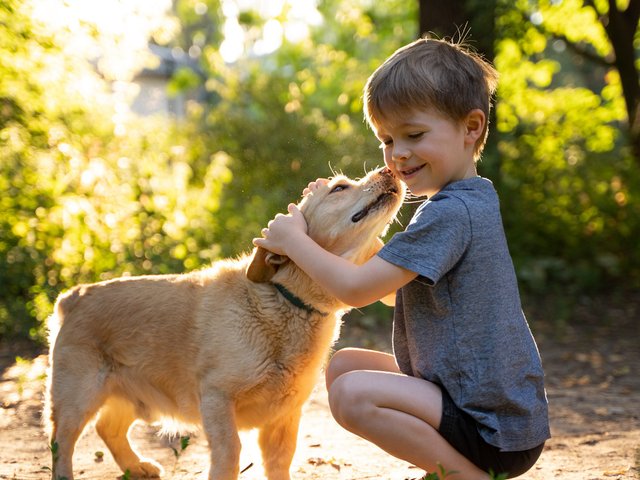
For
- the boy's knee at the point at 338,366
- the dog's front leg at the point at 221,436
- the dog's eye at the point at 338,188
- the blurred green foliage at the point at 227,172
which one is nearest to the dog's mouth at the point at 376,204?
the dog's eye at the point at 338,188

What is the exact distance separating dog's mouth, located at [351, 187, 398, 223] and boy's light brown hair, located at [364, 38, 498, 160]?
1.09ft

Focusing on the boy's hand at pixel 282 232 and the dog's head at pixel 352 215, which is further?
the dog's head at pixel 352 215

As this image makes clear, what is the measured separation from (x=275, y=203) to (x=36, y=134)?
3.12m

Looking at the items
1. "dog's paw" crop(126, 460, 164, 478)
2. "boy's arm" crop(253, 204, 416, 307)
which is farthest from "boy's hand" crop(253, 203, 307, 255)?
"dog's paw" crop(126, 460, 164, 478)

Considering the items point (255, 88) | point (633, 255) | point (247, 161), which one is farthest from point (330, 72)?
point (633, 255)

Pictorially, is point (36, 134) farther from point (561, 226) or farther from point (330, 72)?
point (330, 72)

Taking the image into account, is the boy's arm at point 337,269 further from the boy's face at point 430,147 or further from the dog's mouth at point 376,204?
the boy's face at point 430,147

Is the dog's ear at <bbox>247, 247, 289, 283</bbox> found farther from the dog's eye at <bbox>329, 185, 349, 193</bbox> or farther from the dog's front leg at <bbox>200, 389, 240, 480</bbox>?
the dog's front leg at <bbox>200, 389, 240, 480</bbox>

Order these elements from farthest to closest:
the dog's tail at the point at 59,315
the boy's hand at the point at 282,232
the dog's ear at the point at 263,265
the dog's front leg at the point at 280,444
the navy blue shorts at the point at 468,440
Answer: the dog's tail at the point at 59,315
the dog's front leg at the point at 280,444
the dog's ear at the point at 263,265
the boy's hand at the point at 282,232
the navy blue shorts at the point at 468,440

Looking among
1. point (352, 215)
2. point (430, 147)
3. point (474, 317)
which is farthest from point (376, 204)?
point (474, 317)

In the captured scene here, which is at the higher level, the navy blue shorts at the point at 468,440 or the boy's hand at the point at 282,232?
the boy's hand at the point at 282,232

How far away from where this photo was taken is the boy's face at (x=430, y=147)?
9.84 feet

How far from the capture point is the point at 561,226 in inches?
393

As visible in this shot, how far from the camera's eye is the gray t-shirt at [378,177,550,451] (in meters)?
2.86
